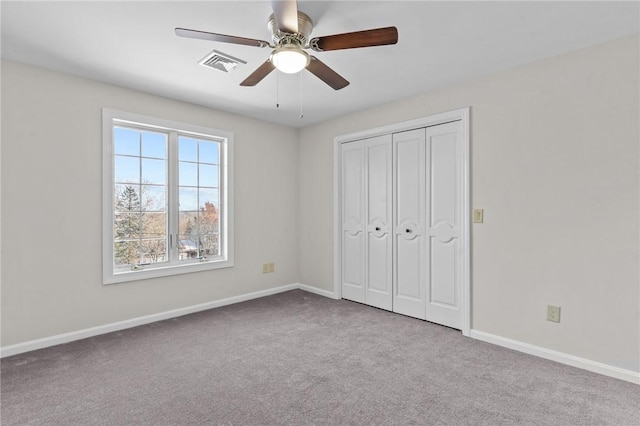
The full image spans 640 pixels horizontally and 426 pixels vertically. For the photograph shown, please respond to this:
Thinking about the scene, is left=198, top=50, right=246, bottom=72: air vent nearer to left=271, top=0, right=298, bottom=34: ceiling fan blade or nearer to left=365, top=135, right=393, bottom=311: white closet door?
left=271, top=0, right=298, bottom=34: ceiling fan blade

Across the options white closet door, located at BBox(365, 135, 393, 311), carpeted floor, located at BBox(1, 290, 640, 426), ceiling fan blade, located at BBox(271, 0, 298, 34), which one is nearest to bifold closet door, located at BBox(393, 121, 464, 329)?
white closet door, located at BBox(365, 135, 393, 311)

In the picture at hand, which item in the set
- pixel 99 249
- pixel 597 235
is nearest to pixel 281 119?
pixel 99 249

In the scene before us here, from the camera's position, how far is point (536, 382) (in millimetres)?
2260

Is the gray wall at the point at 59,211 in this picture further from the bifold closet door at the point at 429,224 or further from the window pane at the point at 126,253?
the bifold closet door at the point at 429,224

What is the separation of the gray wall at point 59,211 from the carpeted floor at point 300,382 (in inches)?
12.3

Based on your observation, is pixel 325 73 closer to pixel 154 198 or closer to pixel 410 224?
pixel 410 224

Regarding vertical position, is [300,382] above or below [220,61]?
below

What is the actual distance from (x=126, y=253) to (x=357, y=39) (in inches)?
121

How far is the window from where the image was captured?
10.7 ft

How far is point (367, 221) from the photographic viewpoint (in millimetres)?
4090

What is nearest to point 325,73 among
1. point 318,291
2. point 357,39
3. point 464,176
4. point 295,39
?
point 295,39

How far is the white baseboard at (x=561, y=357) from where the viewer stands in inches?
90.2

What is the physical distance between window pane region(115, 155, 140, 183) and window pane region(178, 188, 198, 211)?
487 mm

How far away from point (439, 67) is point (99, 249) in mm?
3573
